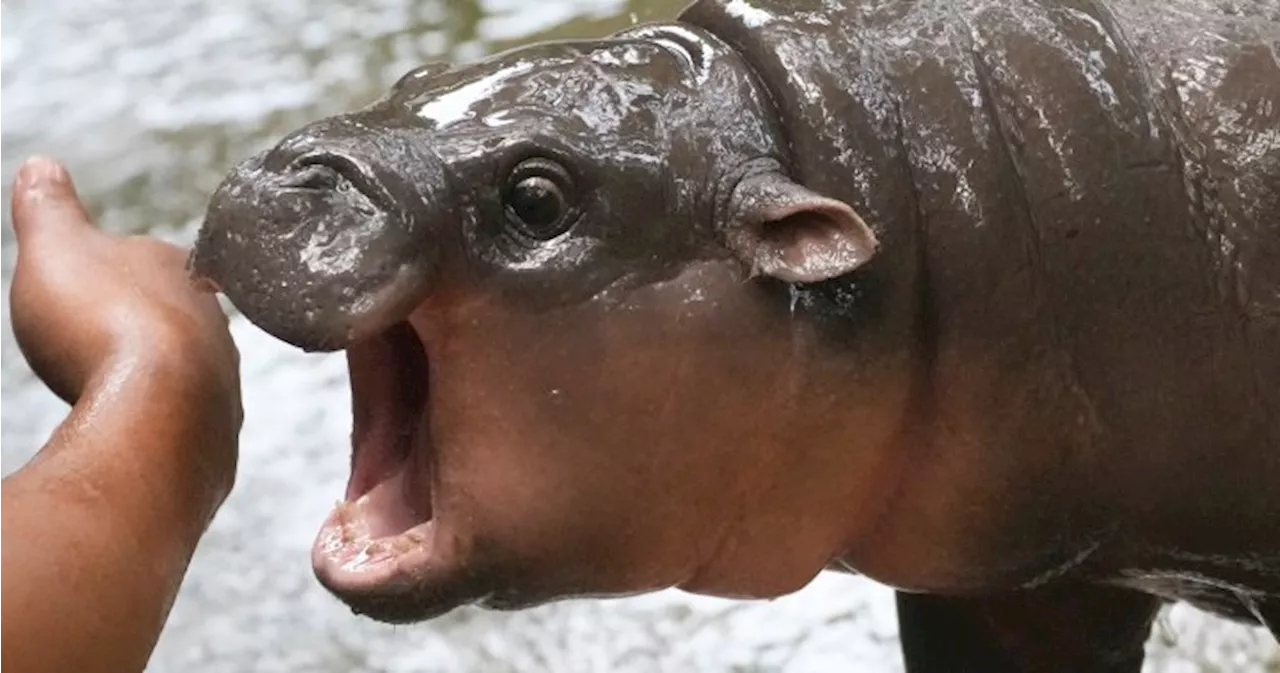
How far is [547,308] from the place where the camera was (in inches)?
29.6

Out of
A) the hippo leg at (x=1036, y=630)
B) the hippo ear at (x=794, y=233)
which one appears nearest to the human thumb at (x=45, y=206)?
the hippo ear at (x=794, y=233)

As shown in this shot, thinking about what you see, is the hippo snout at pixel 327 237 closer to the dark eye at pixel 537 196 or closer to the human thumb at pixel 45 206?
the dark eye at pixel 537 196

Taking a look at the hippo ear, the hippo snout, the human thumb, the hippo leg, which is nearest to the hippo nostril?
the hippo snout

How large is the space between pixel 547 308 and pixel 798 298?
0.12m

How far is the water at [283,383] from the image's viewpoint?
1.56 m

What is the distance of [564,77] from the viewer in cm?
79

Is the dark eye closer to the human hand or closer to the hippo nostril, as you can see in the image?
the hippo nostril

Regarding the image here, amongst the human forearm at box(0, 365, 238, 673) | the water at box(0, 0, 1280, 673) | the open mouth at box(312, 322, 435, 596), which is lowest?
the water at box(0, 0, 1280, 673)

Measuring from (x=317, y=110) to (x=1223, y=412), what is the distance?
1.62 m

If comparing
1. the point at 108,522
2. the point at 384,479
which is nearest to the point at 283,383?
the point at 108,522

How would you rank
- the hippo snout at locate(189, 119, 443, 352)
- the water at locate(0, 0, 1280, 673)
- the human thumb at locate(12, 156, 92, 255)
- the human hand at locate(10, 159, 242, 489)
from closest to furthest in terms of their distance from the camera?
the hippo snout at locate(189, 119, 443, 352) → the human hand at locate(10, 159, 242, 489) → the human thumb at locate(12, 156, 92, 255) → the water at locate(0, 0, 1280, 673)

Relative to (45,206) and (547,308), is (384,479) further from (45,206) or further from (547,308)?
(45,206)

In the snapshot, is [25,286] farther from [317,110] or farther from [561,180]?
[317,110]

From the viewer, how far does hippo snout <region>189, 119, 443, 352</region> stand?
71 centimetres
